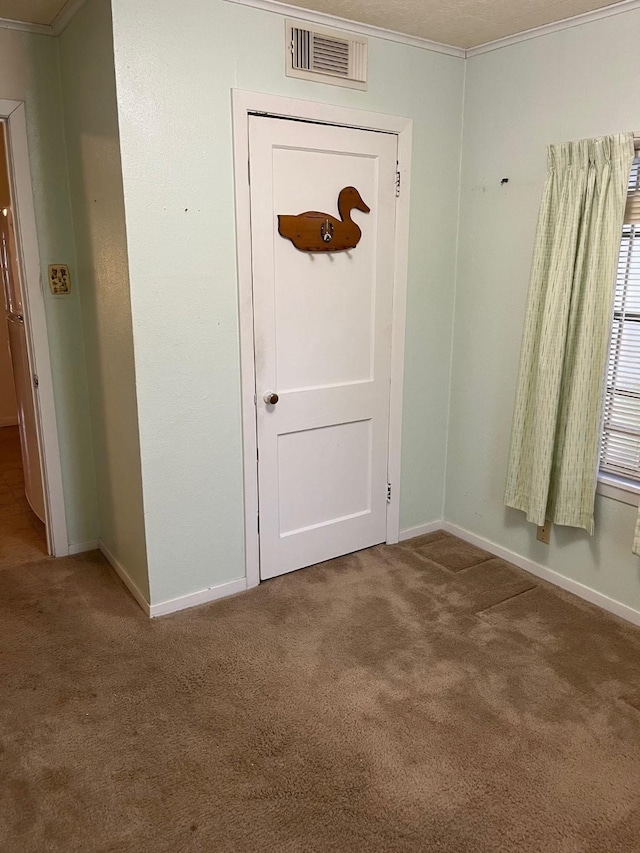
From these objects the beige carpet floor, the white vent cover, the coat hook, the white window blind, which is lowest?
the beige carpet floor

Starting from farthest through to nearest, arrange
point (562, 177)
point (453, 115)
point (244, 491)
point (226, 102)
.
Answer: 1. point (453, 115)
2. point (244, 491)
3. point (562, 177)
4. point (226, 102)

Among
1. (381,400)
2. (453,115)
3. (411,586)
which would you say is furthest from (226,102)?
(411,586)

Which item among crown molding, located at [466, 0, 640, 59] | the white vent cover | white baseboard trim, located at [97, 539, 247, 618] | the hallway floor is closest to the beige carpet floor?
white baseboard trim, located at [97, 539, 247, 618]

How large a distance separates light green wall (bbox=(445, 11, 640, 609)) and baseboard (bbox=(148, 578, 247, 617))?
1.31 meters

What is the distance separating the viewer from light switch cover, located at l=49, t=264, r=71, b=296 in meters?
3.01

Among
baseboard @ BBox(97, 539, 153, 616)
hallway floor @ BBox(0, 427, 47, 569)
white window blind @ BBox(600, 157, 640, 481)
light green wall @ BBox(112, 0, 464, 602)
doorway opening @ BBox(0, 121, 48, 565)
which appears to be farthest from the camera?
hallway floor @ BBox(0, 427, 47, 569)

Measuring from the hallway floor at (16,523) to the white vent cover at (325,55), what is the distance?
8.59 ft

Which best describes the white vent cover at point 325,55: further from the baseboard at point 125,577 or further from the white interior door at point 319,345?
the baseboard at point 125,577

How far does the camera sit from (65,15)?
8.48 ft

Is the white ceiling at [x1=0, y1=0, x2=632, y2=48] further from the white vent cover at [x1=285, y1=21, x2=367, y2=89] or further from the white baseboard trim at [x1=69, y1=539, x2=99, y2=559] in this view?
the white baseboard trim at [x1=69, y1=539, x2=99, y2=559]

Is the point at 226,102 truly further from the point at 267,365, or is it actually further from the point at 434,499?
the point at 434,499

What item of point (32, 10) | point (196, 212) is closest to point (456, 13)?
point (196, 212)

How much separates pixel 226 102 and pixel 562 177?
4.58ft

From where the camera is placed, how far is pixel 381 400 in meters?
3.21
